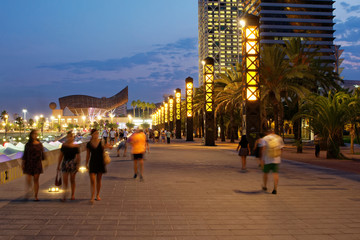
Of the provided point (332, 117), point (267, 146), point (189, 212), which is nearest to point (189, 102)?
point (332, 117)

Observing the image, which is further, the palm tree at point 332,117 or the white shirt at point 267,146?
the palm tree at point 332,117

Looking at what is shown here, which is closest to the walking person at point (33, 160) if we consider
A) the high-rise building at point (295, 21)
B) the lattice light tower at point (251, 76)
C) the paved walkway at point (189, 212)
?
the paved walkway at point (189, 212)

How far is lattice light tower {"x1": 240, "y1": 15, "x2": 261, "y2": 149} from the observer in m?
24.0

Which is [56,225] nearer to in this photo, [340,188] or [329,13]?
[340,188]

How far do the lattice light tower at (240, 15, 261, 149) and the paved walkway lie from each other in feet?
40.3

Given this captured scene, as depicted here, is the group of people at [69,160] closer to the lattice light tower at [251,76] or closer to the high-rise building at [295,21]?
the lattice light tower at [251,76]

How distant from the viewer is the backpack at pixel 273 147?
31.0ft

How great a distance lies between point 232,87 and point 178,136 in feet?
82.8

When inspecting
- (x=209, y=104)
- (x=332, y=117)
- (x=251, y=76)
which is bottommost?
(x=332, y=117)

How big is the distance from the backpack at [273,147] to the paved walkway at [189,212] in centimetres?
99

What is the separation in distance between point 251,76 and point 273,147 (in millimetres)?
15096

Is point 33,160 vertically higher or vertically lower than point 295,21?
lower

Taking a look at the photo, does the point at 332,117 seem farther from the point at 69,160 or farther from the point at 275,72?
the point at 69,160

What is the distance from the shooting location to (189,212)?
7348 mm
